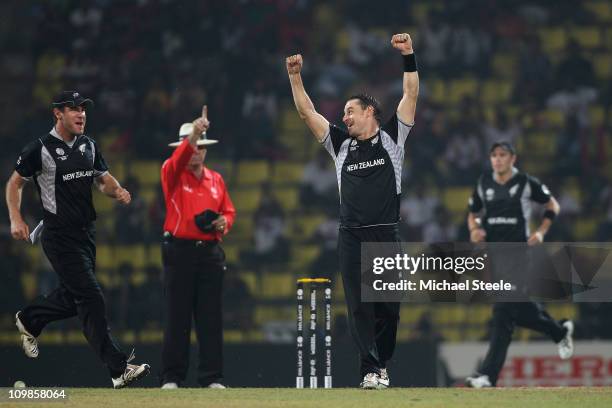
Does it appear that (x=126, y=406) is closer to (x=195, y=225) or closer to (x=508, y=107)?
(x=195, y=225)

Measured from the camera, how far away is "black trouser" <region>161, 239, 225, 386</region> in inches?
362

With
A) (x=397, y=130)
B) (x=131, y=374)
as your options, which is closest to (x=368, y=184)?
(x=397, y=130)

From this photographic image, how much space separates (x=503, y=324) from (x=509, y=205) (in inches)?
42.8

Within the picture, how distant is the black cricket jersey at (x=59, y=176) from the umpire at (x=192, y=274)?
111 centimetres

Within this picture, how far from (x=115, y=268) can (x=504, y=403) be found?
25.6 ft

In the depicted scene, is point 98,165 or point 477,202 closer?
point 98,165

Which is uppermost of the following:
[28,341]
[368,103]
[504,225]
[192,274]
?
[368,103]

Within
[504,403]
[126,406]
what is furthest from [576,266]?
[126,406]

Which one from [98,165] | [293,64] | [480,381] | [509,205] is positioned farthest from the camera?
[509,205]

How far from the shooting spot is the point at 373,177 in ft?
26.1

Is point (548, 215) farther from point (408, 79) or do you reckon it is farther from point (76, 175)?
point (76, 175)

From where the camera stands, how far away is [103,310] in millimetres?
8008

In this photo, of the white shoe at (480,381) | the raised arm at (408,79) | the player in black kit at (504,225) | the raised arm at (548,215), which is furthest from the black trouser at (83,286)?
the raised arm at (548,215)

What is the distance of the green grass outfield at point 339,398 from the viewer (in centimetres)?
717
